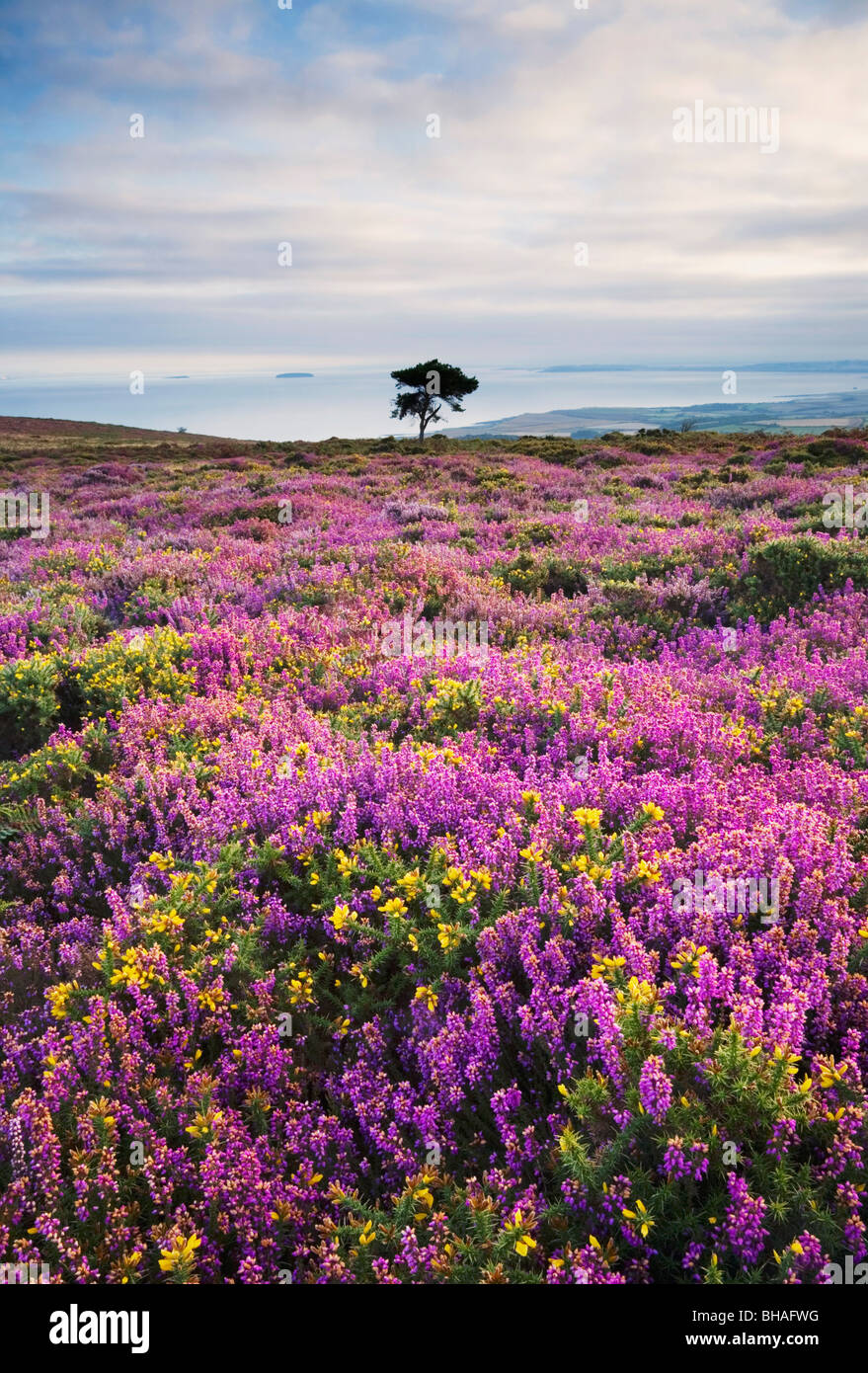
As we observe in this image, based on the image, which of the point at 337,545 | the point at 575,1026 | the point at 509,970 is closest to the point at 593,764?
the point at 509,970

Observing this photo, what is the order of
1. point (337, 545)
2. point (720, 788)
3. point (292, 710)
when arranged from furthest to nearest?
point (337, 545), point (292, 710), point (720, 788)

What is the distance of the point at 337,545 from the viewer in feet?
44.4

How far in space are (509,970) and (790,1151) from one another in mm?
1260

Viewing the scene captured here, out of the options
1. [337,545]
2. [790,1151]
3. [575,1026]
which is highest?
[337,545]

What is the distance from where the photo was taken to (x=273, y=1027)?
3.38 m

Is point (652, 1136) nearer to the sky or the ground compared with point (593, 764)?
nearer to the ground

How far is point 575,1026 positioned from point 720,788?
205 cm

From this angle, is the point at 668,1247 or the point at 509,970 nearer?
the point at 668,1247

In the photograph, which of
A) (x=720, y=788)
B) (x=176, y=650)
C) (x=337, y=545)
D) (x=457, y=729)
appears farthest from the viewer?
(x=337, y=545)
